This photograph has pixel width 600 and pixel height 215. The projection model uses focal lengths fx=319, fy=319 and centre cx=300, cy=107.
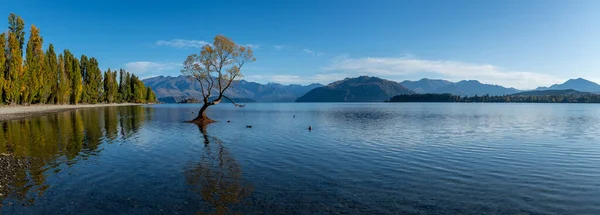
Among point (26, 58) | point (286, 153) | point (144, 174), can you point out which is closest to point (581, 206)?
point (286, 153)

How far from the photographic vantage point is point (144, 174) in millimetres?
20312

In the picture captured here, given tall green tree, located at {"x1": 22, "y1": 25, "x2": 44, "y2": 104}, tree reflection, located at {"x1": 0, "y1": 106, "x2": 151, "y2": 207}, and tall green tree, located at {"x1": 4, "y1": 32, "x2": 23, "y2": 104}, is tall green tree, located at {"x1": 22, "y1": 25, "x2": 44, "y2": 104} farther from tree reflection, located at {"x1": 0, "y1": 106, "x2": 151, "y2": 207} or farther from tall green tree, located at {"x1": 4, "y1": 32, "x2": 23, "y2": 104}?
tree reflection, located at {"x1": 0, "y1": 106, "x2": 151, "y2": 207}

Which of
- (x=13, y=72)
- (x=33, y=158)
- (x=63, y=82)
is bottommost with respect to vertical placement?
(x=33, y=158)

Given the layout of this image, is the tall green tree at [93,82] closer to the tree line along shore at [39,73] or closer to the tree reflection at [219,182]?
the tree line along shore at [39,73]

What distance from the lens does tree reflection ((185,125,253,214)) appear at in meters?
14.7

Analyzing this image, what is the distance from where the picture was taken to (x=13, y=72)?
93250 millimetres

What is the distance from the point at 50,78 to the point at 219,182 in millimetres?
132628

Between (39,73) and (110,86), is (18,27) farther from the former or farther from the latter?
(110,86)

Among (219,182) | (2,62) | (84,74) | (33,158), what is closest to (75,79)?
(84,74)

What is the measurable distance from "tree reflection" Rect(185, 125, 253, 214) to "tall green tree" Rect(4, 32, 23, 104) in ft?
327

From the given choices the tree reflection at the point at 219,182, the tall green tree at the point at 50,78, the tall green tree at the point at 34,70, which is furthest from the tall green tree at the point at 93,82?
the tree reflection at the point at 219,182

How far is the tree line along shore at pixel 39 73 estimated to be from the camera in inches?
3671

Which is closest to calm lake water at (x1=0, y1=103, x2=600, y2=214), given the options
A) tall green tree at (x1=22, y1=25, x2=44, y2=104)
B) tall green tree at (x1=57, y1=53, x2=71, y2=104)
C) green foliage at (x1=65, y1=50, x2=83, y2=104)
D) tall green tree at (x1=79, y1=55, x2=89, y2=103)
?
tall green tree at (x1=22, y1=25, x2=44, y2=104)

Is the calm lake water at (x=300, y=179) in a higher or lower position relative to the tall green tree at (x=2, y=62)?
lower
